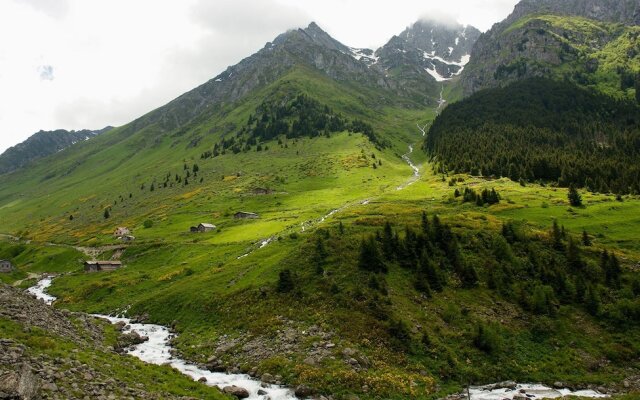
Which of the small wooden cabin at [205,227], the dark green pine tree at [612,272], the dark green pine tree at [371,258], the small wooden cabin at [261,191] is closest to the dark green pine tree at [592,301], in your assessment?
the dark green pine tree at [612,272]

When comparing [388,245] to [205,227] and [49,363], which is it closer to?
[49,363]

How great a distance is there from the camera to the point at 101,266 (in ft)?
338

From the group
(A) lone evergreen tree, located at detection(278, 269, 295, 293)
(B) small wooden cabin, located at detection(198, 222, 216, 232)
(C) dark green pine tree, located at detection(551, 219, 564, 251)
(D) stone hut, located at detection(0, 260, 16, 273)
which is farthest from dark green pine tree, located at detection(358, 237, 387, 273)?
(D) stone hut, located at detection(0, 260, 16, 273)

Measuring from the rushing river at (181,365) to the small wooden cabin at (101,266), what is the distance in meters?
46.1

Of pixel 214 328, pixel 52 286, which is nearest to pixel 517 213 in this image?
pixel 214 328

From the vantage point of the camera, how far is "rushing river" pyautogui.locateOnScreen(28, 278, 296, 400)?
37938 mm

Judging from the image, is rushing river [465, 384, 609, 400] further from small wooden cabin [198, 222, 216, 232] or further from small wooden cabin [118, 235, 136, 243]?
small wooden cabin [118, 235, 136, 243]

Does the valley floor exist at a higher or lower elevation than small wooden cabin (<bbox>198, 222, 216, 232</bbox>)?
lower

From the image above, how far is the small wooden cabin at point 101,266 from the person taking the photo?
4050 inches

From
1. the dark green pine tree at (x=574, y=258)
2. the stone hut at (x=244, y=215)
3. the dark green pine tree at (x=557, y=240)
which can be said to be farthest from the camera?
the stone hut at (x=244, y=215)

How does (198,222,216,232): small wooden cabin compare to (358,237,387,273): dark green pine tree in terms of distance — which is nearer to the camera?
(358,237,387,273): dark green pine tree

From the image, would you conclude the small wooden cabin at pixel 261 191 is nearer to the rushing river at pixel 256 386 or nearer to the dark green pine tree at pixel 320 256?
the dark green pine tree at pixel 320 256

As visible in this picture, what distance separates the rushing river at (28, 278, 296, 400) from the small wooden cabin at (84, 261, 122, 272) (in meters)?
46.1

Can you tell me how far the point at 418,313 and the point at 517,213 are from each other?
2198 inches
